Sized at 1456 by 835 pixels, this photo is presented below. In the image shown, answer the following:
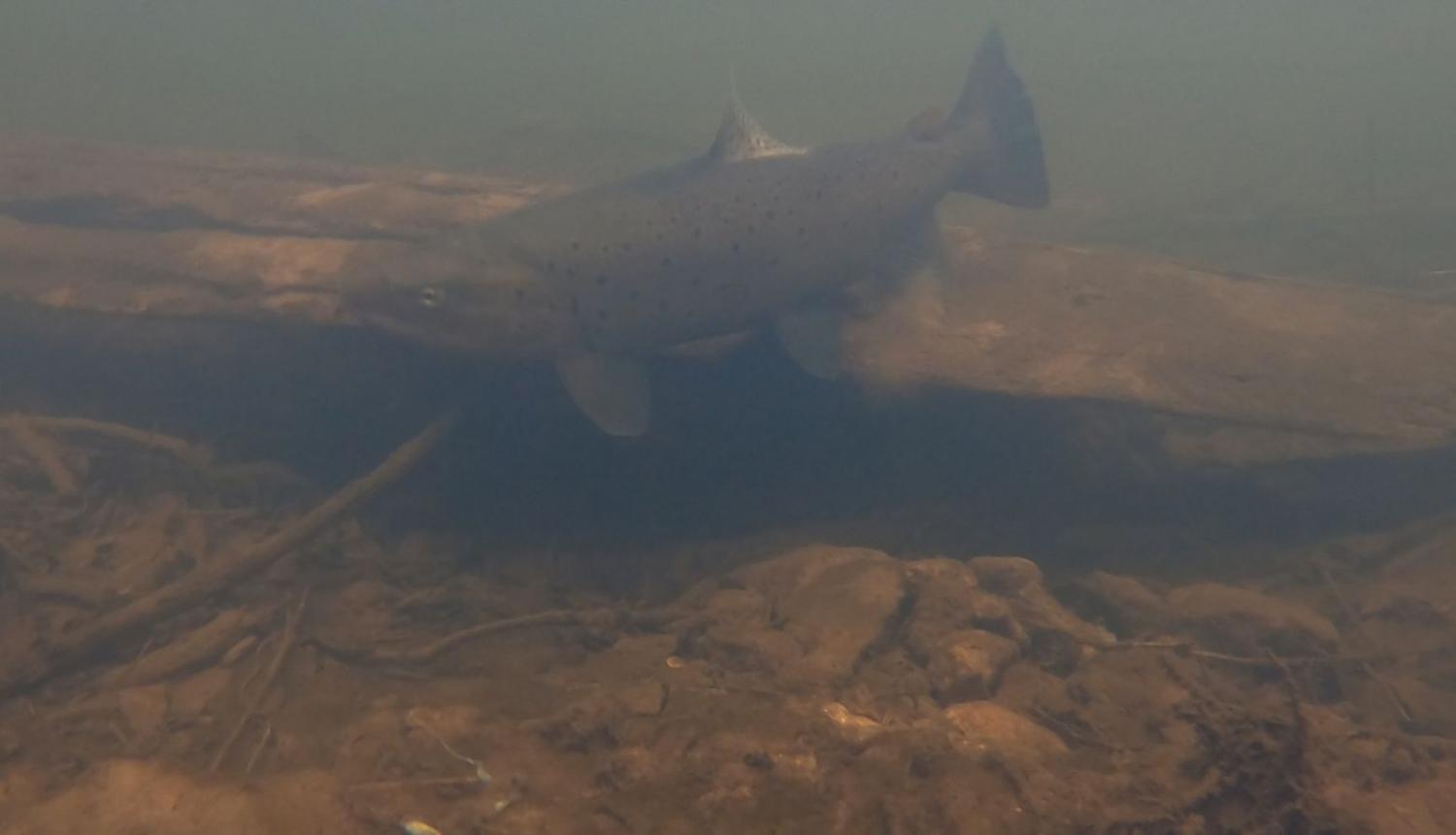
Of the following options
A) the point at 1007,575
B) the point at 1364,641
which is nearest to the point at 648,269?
the point at 1007,575

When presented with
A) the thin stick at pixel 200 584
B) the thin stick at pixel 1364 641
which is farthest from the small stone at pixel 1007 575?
the thin stick at pixel 200 584

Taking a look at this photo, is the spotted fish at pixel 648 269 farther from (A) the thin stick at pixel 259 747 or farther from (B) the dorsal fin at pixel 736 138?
(A) the thin stick at pixel 259 747

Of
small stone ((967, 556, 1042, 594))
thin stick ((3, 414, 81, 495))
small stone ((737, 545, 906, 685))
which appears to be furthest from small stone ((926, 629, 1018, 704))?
thin stick ((3, 414, 81, 495))

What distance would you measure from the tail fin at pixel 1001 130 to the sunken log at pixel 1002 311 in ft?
1.61

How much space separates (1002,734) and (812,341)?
313cm

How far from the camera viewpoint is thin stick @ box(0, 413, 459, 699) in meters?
4.26

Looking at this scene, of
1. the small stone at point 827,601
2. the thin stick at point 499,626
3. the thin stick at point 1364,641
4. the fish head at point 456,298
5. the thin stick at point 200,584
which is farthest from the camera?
the fish head at point 456,298

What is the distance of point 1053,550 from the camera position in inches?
237

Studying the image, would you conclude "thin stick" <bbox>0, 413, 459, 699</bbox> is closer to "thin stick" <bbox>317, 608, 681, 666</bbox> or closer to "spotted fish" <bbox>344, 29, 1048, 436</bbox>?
"thin stick" <bbox>317, 608, 681, 666</bbox>

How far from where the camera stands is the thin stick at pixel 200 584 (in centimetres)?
426

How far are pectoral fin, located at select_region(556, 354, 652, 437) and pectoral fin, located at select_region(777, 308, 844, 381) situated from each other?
1.03 meters

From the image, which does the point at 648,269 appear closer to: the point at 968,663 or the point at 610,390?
the point at 610,390

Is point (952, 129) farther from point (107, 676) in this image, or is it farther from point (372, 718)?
point (107, 676)

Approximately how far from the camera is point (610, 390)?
5453mm
